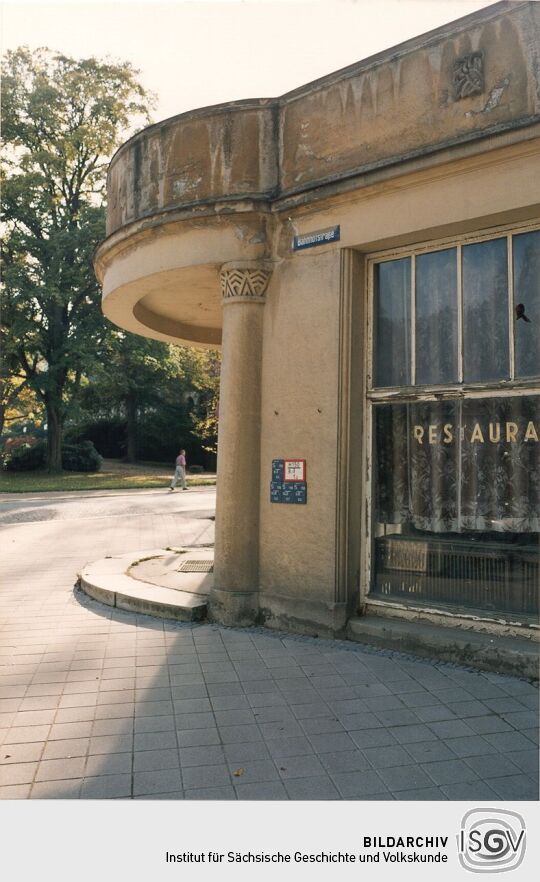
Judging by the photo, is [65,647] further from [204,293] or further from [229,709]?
[204,293]

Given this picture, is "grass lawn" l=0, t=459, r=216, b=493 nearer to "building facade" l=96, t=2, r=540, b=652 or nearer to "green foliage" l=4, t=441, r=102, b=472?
"green foliage" l=4, t=441, r=102, b=472

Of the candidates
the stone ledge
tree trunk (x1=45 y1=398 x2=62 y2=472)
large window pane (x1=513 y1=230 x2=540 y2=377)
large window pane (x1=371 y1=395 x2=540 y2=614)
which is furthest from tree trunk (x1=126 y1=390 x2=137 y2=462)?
large window pane (x1=513 y1=230 x2=540 y2=377)

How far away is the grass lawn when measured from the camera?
80.5ft

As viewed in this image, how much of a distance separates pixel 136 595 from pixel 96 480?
2192cm

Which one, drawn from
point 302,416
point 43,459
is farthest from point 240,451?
point 43,459

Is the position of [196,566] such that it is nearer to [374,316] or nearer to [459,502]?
[459,502]

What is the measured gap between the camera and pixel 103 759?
3.70 m

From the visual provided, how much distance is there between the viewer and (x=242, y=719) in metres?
4.25

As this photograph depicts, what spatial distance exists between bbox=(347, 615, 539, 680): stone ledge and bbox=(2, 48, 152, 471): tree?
2448 centimetres

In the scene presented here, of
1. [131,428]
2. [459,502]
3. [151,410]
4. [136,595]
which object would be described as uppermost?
[151,410]

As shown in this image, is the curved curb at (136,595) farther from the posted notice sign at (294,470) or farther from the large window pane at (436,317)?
the large window pane at (436,317)

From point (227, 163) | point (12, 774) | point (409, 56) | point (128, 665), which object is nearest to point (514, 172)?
point (409, 56)
